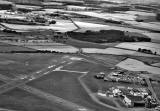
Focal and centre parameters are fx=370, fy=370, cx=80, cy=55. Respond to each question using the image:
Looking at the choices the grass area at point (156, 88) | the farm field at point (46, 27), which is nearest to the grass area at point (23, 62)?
the grass area at point (156, 88)

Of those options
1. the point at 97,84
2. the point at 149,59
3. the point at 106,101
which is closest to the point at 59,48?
the point at 149,59

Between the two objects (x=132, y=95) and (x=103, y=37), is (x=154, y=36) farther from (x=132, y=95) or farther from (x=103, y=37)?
(x=132, y=95)

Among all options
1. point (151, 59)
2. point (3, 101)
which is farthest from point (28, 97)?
point (151, 59)

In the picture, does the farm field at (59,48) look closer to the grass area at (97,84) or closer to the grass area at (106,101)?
the grass area at (97,84)

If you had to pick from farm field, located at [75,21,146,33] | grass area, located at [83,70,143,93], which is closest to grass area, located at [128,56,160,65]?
grass area, located at [83,70,143,93]

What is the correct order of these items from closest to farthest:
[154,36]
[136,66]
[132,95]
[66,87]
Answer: [132,95], [66,87], [136,66], [154,36]

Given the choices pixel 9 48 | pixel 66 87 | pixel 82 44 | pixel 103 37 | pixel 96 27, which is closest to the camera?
pixel 66 87

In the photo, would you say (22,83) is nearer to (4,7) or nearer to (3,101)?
(3,101)
